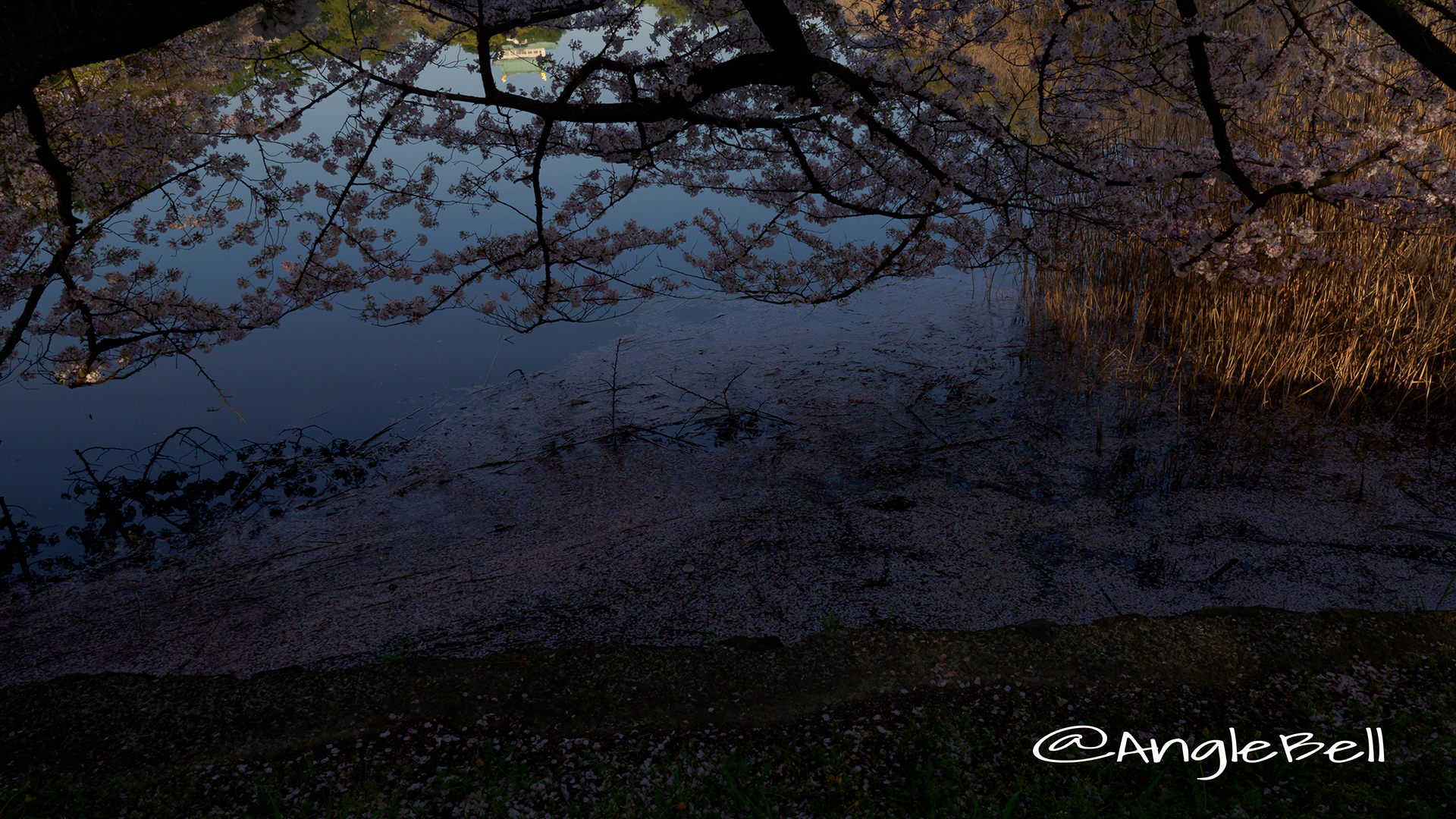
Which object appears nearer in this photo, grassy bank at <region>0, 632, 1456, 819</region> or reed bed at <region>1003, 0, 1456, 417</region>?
grassy bank at <region>0, 632, 1456, 819</region>

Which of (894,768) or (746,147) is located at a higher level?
(746,147)

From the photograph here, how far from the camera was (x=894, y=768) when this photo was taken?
1600 mm

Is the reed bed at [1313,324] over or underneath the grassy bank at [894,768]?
over

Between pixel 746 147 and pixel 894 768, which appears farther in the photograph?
pixel 746 147

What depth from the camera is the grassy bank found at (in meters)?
1.49

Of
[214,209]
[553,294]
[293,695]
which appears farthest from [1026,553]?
[214,209]

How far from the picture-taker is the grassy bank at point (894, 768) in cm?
149

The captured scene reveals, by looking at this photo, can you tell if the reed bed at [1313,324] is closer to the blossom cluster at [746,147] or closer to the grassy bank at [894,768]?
the blossom cluster at [746,147]

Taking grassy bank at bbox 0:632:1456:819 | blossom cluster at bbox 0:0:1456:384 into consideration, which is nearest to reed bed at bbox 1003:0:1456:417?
blossom cluster at bbox 0:0:1456:384

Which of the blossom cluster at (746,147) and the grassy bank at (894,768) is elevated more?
the blossom cluster at (746,147)

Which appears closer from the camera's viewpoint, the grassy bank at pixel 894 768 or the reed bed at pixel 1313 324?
the grassy bank at pixel 894 768

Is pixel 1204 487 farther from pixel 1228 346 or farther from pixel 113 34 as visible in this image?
pixel 113 34

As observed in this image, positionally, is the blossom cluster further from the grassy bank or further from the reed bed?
the grassy bank

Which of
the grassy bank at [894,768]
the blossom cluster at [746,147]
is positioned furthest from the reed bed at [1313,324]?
the grassy bank at [894,768]
